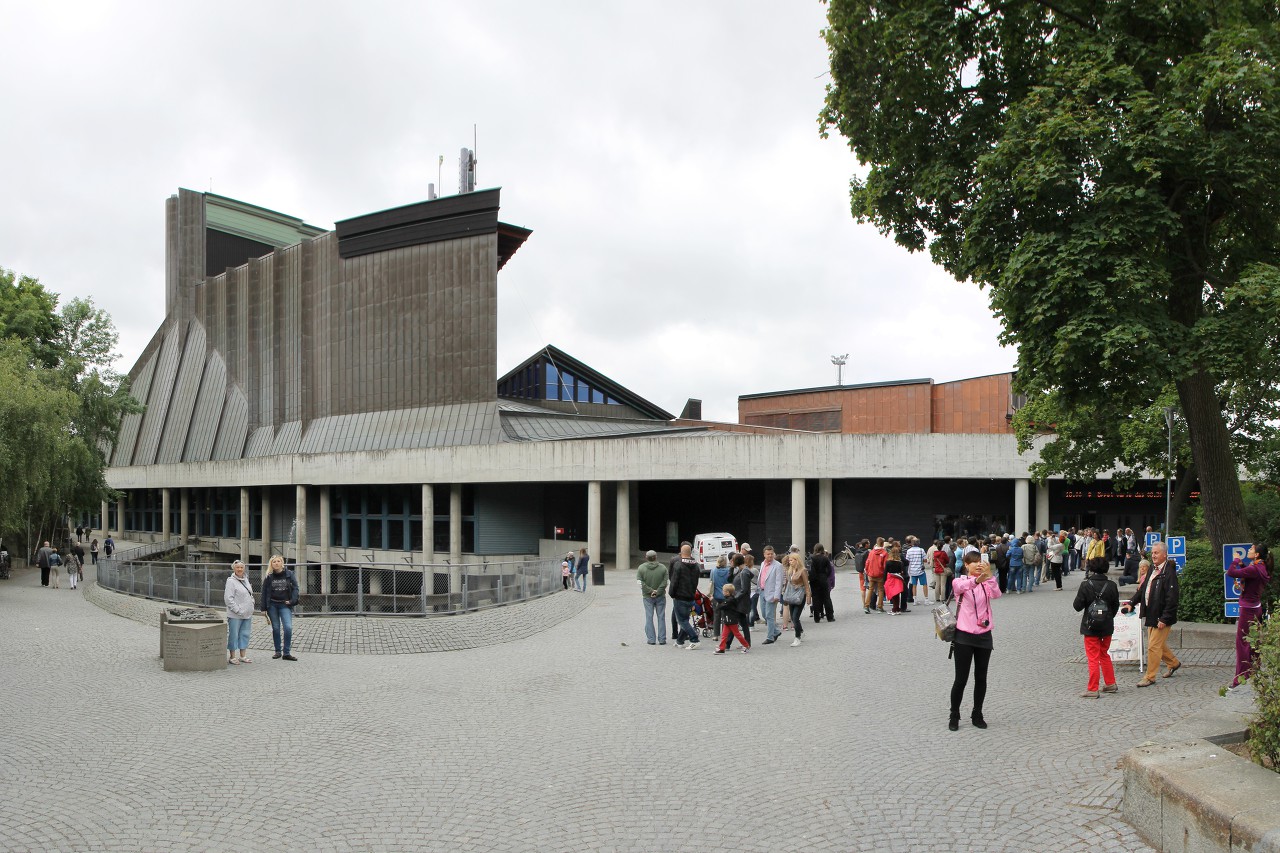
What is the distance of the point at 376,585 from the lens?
18469 millimetres

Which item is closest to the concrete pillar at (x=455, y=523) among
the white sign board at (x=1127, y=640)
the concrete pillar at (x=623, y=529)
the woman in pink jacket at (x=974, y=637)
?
the concrete pillar at (x=623, y=529)

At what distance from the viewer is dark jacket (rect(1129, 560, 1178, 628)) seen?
32.8 ft

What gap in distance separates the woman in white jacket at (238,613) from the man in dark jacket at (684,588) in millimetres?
6177

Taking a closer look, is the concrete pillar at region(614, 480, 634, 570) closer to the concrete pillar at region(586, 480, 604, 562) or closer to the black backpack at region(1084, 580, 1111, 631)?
the concrete pillar at region(586, 480, 604, 562)

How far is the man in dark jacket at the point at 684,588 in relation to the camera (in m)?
14.3

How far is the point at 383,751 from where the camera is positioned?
835 cm

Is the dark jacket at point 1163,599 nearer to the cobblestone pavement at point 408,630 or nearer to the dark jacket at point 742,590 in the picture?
the dark jacket at point 742,590

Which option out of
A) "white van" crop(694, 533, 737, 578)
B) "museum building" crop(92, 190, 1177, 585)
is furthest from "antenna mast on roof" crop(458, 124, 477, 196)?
"white van" crop(694, 533, 737, 578)

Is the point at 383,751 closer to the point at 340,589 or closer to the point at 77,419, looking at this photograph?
the point at 340,589

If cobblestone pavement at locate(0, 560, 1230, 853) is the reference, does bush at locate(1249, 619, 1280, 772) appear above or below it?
above

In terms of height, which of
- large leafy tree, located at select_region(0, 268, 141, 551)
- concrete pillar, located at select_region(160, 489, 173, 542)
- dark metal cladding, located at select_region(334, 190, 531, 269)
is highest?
dark metal cladding, located at select_region(334, 190, 531, 269)

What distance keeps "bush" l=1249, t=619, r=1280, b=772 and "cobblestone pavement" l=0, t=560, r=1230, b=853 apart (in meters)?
0.99

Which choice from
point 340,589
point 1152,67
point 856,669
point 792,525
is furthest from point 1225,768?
point 792,525

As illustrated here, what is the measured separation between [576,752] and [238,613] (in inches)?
283
